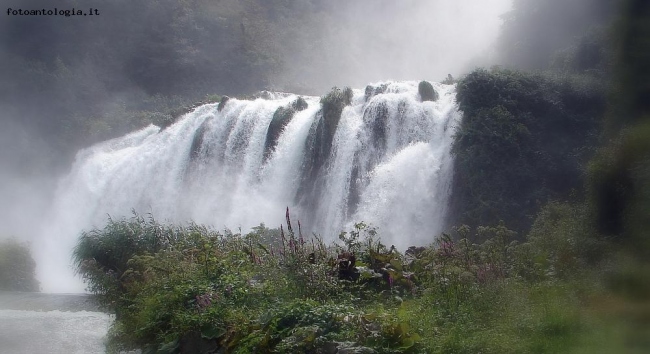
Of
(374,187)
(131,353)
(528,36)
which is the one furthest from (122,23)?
(131,353)

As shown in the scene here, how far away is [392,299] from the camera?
25.7 ft

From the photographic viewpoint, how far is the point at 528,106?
70.7 feet

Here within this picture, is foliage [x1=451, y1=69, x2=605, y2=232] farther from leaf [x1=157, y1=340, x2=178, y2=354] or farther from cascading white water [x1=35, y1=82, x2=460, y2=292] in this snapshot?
leaf [x1=157, y1=340, x2=178, y2=354]

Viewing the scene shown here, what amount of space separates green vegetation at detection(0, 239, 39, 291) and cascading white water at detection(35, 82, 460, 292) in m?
3.91

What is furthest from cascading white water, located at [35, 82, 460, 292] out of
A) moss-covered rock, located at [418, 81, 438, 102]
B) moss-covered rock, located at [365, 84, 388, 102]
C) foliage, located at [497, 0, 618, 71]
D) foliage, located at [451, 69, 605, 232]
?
foliage, located at [497, 0, 618, 71]

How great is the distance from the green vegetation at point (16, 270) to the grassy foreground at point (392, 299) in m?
21.4

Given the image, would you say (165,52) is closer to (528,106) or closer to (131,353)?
(528,106)

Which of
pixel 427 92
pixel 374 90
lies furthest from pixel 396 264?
pixel 374 90

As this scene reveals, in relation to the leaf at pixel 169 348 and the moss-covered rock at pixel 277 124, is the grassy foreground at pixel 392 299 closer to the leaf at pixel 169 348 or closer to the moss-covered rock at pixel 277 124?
the leaf at pixel 169 348

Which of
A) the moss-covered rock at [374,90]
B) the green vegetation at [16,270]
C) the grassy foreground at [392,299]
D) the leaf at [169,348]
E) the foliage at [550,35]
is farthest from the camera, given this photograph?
→ the green vegetation at [16,270]

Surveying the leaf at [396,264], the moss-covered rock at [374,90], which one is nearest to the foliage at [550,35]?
the moss-covered rock at [374,90]

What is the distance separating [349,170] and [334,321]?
1752 centimetres

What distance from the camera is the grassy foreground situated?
5.87 meters

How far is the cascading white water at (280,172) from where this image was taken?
69.4 feet
